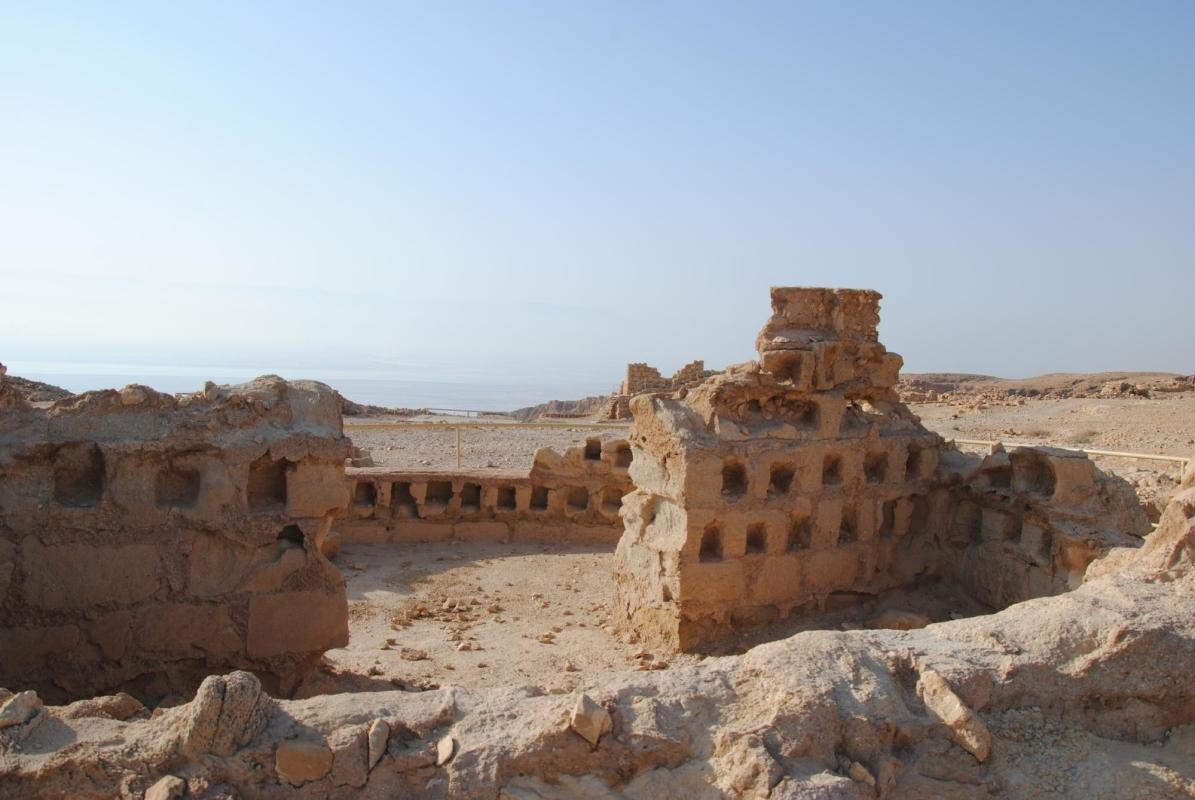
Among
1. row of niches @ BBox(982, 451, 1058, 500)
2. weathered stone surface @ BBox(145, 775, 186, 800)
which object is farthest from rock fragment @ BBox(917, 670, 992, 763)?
row of niches @ BBox(982, 451, 1058, 500)

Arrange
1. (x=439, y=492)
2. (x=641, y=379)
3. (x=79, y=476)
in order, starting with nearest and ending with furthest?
(x=79, y=476) < (x=439, y=492) < (x=641, y=379)

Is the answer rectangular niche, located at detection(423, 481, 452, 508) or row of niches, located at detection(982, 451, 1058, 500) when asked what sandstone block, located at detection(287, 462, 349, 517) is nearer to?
row of niches, located at detection(982, 451, 1058, 500)

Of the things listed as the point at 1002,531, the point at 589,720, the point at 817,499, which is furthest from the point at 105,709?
the point at 1002,531

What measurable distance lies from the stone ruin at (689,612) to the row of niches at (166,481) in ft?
0.05

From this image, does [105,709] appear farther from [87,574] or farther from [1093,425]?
[1093,425]

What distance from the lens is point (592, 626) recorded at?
8250 mm

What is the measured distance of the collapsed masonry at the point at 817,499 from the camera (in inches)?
285

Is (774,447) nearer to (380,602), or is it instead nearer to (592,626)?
(592,626)

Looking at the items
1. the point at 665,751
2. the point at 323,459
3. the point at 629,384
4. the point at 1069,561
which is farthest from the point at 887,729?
the point at 629,384

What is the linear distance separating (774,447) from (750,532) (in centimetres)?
76

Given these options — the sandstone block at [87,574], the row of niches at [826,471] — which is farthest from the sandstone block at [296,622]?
the row of niches at [826,471]

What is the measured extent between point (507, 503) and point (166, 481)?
6.26m

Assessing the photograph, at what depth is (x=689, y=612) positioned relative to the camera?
721 cm

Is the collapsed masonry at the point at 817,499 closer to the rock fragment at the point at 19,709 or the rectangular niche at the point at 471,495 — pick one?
the rectangular niche at the point at 471,495
